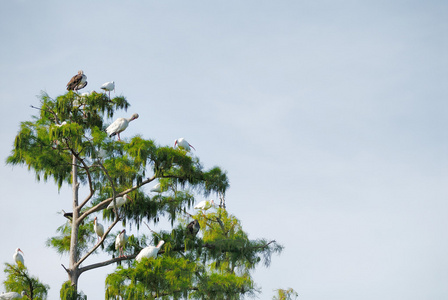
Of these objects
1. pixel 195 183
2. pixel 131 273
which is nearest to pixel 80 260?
pixel 131 273

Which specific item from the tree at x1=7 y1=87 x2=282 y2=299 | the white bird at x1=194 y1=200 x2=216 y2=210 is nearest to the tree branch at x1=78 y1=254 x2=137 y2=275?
the tree at x1=7 y1=87 x2=282 y2=299

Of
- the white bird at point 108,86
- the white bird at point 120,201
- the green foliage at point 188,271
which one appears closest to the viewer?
the green foliage at point 188,271

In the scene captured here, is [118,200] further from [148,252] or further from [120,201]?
[148,252]

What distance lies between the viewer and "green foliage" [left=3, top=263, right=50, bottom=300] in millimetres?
9703

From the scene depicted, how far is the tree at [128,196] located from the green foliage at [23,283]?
1.88 ft

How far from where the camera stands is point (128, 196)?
1061cm

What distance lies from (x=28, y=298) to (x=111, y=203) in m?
2.13

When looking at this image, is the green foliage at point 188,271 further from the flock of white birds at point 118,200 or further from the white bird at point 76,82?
the white bird at point 76,82

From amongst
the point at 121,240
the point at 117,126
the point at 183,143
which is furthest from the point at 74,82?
the point at 121,240

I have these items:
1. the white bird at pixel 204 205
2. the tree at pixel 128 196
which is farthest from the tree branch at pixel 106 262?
the white bird at pixel 204 205

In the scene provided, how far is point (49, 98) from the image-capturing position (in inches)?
455

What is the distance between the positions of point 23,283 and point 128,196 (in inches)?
90.7

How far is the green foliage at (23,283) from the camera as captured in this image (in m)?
9.70

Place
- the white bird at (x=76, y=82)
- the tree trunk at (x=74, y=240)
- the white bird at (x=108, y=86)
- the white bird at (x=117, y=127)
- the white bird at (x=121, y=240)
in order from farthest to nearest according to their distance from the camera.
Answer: the white bird at (x=76, y=82)
the white bird at (x=108, y=86)
the white bird at (x=117, y=127)
the white bird at (x=121, y=240)
the tree trunk at (x=74, y=240)
